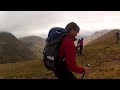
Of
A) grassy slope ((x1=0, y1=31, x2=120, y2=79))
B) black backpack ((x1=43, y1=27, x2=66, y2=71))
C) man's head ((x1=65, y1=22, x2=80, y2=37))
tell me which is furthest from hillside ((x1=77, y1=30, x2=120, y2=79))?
black backpack ((x1=43, y1=27, x2=66, y2=71))

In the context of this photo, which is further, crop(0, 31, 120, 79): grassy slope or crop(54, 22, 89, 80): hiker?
crop(0, 31, 120, 79): grassy slope

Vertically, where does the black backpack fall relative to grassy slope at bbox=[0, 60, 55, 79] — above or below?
above

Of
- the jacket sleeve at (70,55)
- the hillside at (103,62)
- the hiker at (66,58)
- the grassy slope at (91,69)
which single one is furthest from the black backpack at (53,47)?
the hillside at (103,62)

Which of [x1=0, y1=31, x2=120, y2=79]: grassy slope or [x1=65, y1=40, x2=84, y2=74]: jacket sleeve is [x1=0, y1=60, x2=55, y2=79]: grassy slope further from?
[x1=65, y1=40, x2=84, y2=74]: jacket sleeve

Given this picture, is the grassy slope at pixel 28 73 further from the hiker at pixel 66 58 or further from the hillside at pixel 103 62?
the hiker at pixel 66 58

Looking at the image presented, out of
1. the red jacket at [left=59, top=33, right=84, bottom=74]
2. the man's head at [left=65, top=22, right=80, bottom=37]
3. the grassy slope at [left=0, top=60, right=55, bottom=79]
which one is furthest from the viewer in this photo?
the grassy slope at [left=0, top=60, right=55, bottom=79]

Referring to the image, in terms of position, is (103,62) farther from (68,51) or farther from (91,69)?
(68,51)

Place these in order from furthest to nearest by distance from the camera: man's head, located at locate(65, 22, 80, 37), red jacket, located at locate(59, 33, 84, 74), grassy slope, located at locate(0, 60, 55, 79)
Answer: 1. grassy slope, located at locate(0, 60, 55, 79)
2. man's head, located at locate(65, 22, 80, 37)
3. red jacket, located at locate(59, 33, 84, 74)

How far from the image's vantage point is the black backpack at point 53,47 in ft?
18.0

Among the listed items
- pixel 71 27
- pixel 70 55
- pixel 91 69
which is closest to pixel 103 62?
pixel 91 69

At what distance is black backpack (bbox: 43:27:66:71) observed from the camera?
5.48 metres
